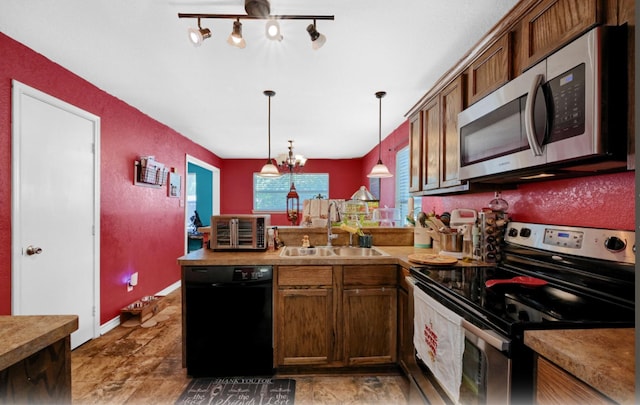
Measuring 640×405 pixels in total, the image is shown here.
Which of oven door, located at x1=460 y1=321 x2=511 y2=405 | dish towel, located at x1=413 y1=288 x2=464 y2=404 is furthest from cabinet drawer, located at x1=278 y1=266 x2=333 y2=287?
oven door, located at x1=460 y1=321 x2=511 y2=405

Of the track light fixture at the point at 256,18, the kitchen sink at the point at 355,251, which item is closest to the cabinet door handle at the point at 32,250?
the track light fixture at the point at 256,18

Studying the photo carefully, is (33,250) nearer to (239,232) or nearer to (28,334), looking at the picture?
(239,232)

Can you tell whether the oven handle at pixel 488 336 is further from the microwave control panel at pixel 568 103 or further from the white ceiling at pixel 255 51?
the white ceiling at pixel 255 51

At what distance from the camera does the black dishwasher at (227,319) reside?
196 centimetres

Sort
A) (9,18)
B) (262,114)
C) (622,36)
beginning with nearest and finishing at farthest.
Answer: (622,36)
(9,18)
(262,114)

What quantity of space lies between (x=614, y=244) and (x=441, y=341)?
79 cm

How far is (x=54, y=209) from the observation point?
7.25 feet

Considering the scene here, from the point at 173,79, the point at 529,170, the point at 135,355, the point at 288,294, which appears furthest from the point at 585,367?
the point at 173,79

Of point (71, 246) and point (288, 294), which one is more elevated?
point (71, 246)

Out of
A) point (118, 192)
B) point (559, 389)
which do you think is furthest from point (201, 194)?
point (559, 389)

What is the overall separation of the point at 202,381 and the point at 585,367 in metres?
2.14

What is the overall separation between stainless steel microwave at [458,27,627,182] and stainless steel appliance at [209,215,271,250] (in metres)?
1.59

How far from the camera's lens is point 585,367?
635 millimetres

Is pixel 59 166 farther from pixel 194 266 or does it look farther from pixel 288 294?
pixel 288 294
